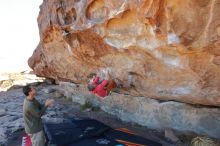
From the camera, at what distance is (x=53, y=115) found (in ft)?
30.4

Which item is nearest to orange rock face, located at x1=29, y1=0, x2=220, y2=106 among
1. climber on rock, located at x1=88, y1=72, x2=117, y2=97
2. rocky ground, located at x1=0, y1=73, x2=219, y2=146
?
climber on rock, located at x1=88, y1=72, x2=117, y2=97

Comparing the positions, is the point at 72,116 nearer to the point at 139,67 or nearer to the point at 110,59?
the point at 110,59

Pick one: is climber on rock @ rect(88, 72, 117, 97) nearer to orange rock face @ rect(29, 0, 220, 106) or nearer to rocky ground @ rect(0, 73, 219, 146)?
orange rock face @ rect(29, 0, 220, 106)

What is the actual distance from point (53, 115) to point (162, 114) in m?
3.64

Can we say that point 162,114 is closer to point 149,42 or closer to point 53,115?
point 149,42

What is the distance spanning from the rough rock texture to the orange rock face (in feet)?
0.64

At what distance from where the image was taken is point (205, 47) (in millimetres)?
5062

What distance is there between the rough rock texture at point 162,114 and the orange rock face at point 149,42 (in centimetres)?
20

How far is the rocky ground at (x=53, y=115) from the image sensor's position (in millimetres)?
6996

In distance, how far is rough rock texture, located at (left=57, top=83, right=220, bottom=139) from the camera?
6.01m

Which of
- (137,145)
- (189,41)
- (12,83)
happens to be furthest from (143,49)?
(12,83)

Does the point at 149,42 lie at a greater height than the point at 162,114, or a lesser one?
Result: greater

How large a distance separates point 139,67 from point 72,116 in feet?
10.3

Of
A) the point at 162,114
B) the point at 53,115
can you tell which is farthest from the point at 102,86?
the point at 53,115
